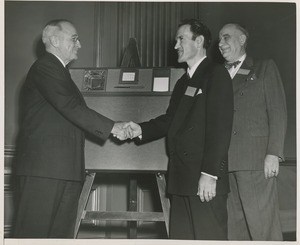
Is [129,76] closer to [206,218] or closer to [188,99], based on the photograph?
[188,99]

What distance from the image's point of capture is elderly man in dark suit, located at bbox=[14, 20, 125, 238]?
214 centimetres

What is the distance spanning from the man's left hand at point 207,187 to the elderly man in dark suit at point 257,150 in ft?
1.06

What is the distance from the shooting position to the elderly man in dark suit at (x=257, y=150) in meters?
2.19

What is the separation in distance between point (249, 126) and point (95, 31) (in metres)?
1.40

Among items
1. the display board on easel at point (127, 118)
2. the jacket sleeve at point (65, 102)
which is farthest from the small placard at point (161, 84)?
the jacket sleeve at point (65, 102)

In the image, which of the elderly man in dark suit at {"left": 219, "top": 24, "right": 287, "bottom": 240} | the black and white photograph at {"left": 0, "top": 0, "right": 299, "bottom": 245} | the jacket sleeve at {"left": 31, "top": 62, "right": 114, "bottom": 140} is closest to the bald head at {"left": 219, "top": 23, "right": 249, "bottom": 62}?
the black and white photograph at {"left": 0, "top": 0, "right": 299, "bottom": 245}

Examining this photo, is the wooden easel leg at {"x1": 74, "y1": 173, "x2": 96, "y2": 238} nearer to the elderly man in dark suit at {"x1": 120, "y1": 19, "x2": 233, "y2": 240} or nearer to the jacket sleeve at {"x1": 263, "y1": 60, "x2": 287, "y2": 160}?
the elderly man in dark suit at {"x1": 120, "y1": 19, "x2": 233, "y2": 240}

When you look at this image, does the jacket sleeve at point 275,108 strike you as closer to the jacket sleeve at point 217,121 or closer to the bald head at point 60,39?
the jacket sleeve at point 217,121

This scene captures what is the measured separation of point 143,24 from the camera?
Answer: 2.98m

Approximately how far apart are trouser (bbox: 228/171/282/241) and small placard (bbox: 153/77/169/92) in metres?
0.62

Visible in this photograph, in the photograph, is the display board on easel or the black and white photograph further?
the display board on easel

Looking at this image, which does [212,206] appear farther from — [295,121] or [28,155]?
[28,155]

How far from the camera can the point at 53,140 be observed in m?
2.17

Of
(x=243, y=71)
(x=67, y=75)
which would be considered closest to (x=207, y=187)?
(x=243, y=71)
